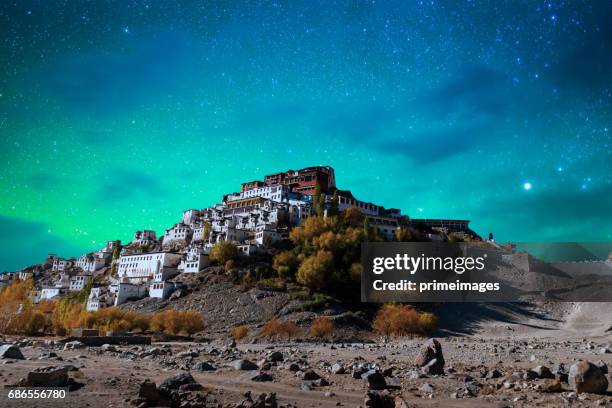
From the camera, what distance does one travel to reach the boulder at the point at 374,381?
13211 mm

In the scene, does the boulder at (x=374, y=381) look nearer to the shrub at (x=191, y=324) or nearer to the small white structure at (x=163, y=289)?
the shrub at (x=191, y=324)

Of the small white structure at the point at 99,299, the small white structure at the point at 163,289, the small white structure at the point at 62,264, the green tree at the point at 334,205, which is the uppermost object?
the green tree at the point at 334,205

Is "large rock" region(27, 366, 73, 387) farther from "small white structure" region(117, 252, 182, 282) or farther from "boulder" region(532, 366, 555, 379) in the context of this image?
"small white structure" region(117, 252, 182, 282)

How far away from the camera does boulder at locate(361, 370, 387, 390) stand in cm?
1321

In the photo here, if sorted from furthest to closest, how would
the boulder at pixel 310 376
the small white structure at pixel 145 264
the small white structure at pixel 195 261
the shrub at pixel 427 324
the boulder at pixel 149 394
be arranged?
the small white structure at pixel 145 264, the small white structure at pixel 195 261, the shrub at pixel 427 324, the boulder at pixel 310 376, the boulder at pixel 149 394

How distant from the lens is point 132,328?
47688 millimetres

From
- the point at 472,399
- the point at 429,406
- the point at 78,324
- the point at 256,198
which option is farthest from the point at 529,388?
the point at 256,198

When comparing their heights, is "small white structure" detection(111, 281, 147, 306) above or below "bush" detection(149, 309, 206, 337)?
above

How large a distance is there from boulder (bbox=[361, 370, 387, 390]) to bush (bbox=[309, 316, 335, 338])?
34.7 m

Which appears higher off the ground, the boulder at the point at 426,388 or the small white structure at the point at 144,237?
the small white structure at the point at 144,237

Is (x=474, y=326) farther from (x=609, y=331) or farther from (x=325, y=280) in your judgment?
(x=325, y=280)

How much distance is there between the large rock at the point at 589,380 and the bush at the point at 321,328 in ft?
119

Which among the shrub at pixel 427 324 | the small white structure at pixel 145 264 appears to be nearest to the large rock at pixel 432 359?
the shrub at pixel 427 324

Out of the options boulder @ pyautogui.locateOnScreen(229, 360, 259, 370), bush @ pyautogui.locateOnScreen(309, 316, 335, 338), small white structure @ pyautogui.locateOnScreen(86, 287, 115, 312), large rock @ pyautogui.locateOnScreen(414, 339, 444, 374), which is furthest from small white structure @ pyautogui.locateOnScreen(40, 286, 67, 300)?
large rock @ pyautogui.locateOnScreen(414, 339, 444, 374)
